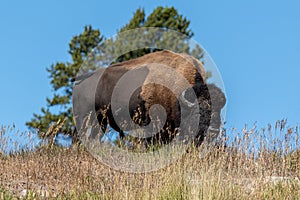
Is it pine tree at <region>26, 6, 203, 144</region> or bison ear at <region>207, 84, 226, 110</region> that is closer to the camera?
bison ear at <region>207, 84, 226, 110</region>

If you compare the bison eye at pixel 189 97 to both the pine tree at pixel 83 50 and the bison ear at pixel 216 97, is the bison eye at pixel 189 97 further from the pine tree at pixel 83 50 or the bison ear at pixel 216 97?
the pine tree at pixel 83 50

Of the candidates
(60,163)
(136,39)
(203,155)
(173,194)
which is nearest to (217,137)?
(203,155)

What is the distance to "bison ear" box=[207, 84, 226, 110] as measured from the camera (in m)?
12.7

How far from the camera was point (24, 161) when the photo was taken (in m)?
11.0

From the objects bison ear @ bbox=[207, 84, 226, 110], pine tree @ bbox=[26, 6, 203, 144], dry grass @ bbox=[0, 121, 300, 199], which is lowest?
dry grass @ bbox=[0, 121, 300, 199]

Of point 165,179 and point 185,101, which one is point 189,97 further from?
point 165,179

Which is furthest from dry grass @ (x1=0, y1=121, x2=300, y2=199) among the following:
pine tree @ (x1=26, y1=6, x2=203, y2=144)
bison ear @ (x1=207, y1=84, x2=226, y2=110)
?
pine tree @ (x1=26, y1=6, x2=203, y2=144)

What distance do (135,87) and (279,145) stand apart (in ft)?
16.3

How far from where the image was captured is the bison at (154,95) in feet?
41.9

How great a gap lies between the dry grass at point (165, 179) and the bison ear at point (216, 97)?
1.85m

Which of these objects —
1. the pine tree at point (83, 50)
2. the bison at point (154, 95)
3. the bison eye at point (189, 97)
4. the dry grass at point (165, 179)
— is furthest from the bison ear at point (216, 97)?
the pine tree at point (83, 50)

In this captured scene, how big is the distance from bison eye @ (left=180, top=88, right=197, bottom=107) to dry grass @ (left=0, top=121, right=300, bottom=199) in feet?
7.08

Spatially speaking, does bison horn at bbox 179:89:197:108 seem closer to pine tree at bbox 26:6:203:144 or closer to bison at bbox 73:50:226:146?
bison at bbox 73:50:226:146

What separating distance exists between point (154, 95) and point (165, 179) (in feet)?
19.0
